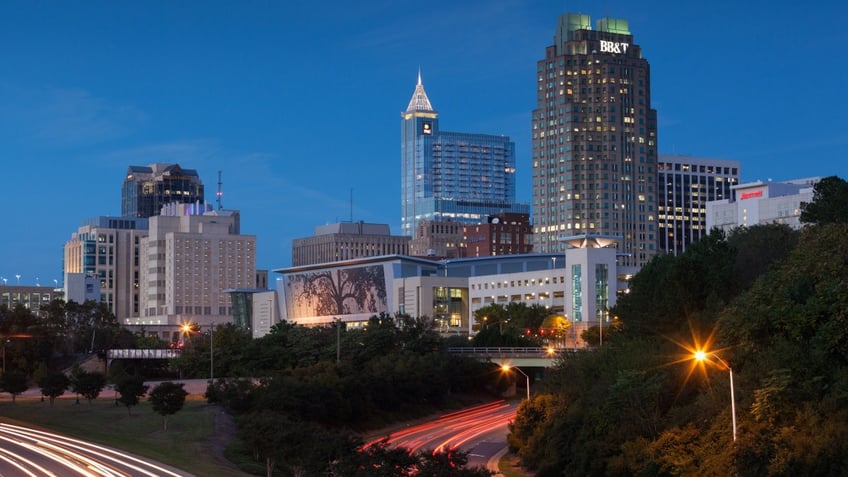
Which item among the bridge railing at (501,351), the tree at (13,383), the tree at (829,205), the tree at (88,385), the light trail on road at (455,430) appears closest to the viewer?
the tree at (829,205)

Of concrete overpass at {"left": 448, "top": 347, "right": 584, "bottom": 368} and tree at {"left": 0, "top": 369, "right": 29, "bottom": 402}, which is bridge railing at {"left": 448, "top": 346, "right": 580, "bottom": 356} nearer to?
concrete overpass at {"left": 448, "top": 347, "right": 584, "bottom": 368}

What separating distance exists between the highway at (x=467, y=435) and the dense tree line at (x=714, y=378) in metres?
3.84

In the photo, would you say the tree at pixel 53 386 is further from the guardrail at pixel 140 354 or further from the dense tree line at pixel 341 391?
the guardrail at pixel 140 354

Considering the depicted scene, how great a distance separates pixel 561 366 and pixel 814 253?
31.2 metres

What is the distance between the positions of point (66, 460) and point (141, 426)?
1192 inches

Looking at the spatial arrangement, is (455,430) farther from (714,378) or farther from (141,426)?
(714,378)

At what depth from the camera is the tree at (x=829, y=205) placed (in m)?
109

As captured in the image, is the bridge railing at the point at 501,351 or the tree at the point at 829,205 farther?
the bridge railing at the point at 501,351

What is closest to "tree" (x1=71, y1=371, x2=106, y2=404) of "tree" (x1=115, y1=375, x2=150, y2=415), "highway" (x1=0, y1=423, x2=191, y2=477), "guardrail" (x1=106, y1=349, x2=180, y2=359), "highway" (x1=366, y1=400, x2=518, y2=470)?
"tree" (x1=115, y1=375, x2=150, y2=415)

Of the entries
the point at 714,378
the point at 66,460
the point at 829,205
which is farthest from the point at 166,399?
the point at 829,205

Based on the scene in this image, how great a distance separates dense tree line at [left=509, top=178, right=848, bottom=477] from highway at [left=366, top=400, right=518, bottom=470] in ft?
12.6

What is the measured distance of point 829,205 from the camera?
110m

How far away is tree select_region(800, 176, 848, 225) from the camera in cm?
10894

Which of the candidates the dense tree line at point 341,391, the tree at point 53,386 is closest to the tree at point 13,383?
the tree at point 53,386
